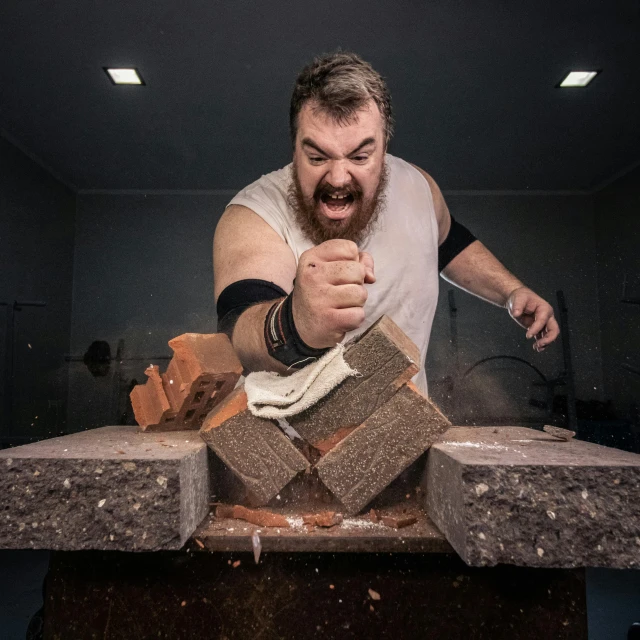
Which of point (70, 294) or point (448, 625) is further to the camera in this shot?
point (70, 294)

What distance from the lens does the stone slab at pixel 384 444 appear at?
1.32 metres

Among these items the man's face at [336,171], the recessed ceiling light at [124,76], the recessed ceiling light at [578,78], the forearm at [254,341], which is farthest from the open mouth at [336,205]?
the recessed ceiling light at [578,78]

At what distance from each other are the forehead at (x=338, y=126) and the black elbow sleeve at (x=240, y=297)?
0.67 metres

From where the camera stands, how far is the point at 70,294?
275 inches

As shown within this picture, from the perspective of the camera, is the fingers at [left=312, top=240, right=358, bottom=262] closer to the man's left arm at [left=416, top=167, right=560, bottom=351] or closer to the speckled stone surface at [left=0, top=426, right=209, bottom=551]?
the speckled stone surface at [left=0, top=426, right=209, bottom=551]

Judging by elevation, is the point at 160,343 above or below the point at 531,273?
below

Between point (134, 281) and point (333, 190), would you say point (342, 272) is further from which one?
point (134, 281)

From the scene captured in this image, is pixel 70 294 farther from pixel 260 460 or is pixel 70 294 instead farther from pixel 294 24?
pixel 260 460

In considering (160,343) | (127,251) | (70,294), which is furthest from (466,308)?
(70,294)

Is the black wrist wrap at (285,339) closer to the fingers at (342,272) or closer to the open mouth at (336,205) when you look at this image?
the fingers at (342,272)

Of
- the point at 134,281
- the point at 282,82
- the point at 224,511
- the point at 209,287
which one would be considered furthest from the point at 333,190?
the point at 134,281

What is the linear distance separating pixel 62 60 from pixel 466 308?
5.47 meters

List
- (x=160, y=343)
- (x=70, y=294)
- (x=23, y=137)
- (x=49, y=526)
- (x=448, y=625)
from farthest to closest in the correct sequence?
(x=160, y=343)
(x=70, y=294)
(x=23, y=137)
(x=448, y=625)
(x=49, y=526)

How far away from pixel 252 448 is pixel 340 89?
4.64 ft
